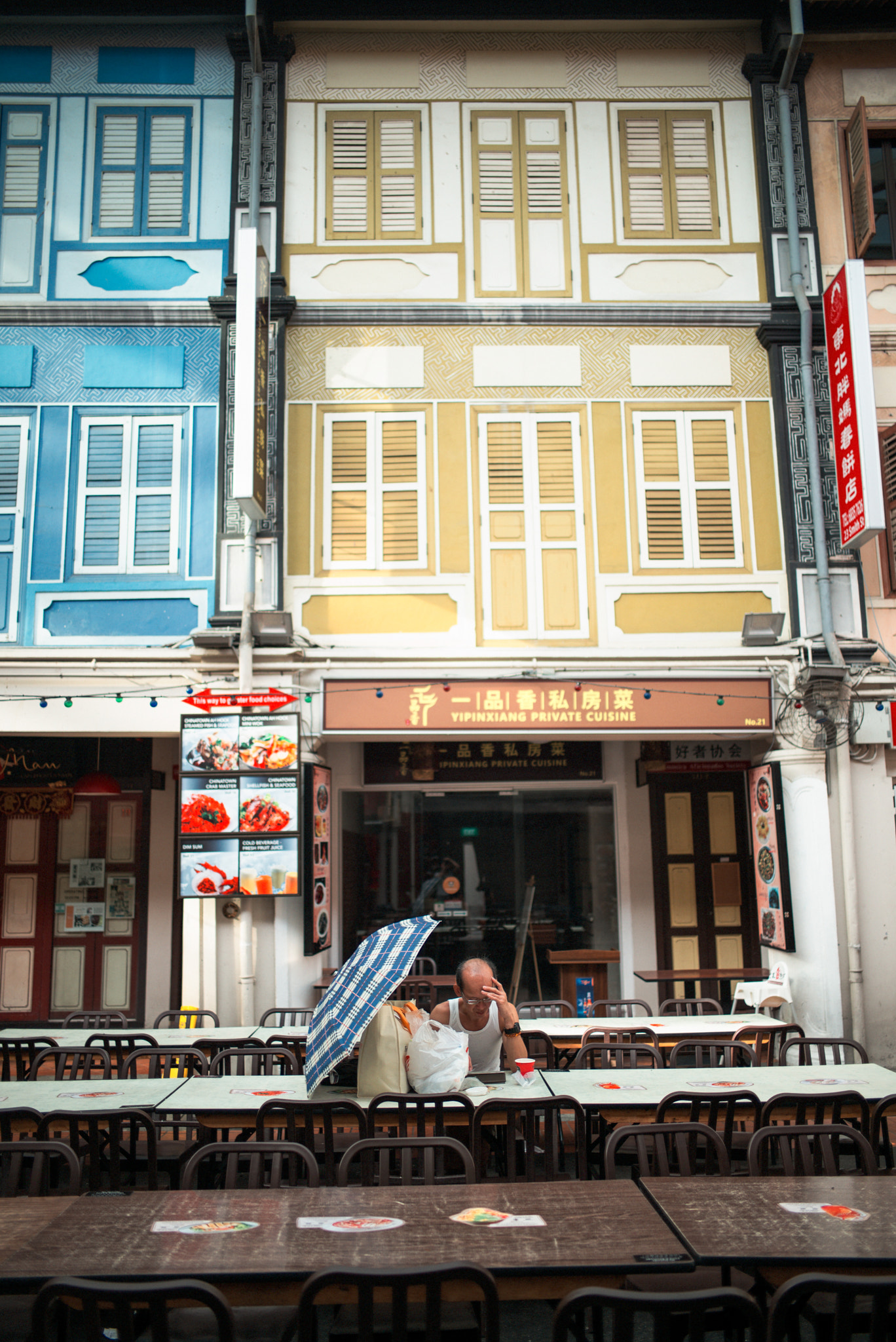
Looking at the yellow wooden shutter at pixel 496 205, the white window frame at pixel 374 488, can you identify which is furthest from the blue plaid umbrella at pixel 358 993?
the yellow wooden shutter at pixel 496 205

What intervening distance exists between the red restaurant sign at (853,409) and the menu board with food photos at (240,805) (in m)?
5.43

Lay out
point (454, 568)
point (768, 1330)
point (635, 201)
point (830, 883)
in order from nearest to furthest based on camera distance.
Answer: point (768, 1330), point (830, 883), point (454, 568), point (635, 201)

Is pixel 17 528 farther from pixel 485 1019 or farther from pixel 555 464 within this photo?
pixel 485 1019

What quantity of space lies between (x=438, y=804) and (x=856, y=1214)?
7.98 meters

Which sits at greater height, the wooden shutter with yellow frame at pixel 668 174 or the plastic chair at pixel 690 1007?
the wooden shutter with yellow frame at pixel 668 174

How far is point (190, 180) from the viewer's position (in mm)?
10469

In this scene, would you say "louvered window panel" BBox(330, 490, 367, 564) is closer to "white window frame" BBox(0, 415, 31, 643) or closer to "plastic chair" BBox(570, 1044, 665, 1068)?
"white window frame" BBox(0, 415, 31, 643)

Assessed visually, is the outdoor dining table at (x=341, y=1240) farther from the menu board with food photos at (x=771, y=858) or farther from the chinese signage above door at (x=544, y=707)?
the menu board with food photos at (x=771, y=858)

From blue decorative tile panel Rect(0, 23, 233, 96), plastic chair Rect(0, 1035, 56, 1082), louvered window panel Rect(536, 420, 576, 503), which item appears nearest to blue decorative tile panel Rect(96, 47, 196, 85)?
blue decorative tile panel Rect(0, 23, 233, 96)

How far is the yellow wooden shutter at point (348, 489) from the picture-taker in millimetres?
9922

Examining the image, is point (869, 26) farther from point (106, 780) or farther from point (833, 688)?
point (106, 780)

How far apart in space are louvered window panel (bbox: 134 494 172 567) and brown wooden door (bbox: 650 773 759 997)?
586 cm

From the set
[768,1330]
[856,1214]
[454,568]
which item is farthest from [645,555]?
[768,1330]

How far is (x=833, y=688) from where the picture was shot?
9.44 metres
